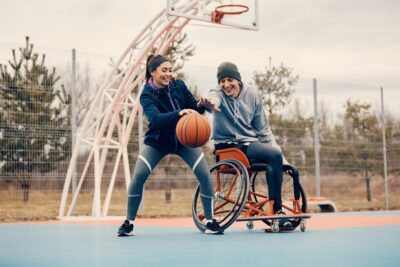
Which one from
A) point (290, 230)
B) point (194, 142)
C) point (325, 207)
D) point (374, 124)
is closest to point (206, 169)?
point (194, 142)

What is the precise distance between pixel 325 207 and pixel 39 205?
5.25 m

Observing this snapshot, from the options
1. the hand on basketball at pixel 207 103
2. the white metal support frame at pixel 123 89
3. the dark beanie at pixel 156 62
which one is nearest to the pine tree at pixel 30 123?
the white metal support frame at pixel 123 89

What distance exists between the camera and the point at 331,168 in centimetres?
1309

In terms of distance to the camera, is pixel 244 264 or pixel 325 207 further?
pixel 325 207

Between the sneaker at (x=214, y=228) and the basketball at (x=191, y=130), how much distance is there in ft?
2.38

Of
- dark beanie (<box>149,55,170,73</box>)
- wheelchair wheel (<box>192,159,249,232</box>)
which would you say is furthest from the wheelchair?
dark beanie (<box>149,55,170,73</box>)

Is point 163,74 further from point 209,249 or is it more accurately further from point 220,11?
point 220,11

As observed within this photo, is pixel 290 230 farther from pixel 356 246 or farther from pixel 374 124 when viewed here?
pixel 374 124

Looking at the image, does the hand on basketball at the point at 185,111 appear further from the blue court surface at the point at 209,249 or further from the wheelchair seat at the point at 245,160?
the blue court surface at the point at 209,249

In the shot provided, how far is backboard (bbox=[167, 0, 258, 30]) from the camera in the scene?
827 cm

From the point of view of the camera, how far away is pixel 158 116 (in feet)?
17.8

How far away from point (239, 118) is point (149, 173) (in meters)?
1.00

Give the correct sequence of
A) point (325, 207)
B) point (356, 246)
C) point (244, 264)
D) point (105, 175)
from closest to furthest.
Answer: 1. point (244, 264)
2. point (356, 246)
3. point (105, 175)
4. point (325, 207)

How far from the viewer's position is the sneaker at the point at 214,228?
5.60 metres
